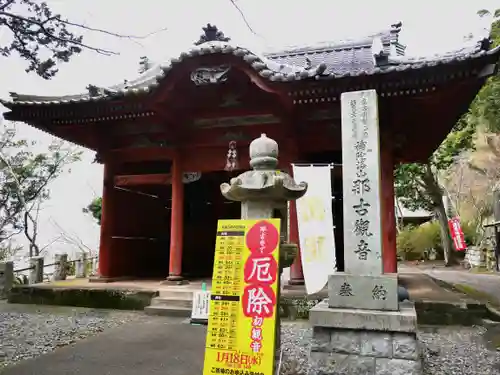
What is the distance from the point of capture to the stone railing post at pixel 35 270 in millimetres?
10867

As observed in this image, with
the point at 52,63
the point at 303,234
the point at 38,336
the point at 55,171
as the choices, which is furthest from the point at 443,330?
the point at 55,171

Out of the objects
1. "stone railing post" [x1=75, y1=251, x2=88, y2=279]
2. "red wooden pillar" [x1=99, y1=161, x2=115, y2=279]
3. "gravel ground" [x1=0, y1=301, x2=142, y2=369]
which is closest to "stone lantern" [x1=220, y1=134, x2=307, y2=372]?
"gravel ground" [x1=0, y1=301, x2=142, y2=369]

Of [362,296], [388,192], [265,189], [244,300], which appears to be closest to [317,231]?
[388,192]

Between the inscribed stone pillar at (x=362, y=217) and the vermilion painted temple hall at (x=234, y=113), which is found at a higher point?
the vermilion painted temple hall at (x=234, y=113)

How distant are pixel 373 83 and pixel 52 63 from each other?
4.80 meters

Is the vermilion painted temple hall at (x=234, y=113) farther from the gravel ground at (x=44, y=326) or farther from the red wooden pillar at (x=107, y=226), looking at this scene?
the gravel ground at (x=44, y=326)

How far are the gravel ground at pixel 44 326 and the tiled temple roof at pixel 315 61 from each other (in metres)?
4.08

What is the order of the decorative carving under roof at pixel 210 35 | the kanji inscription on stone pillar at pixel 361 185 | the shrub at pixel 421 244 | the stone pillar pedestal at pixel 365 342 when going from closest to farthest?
the stone pillar pedestal at pixel 365 342 → the kanji inscription on stone pillar at pixel 361 185 → the decorative carving under roof at pixel 210 35 → the shrub at pixel 421 244

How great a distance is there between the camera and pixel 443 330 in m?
5.95

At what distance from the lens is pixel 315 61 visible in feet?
33.5

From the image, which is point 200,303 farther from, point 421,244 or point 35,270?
point 421,244

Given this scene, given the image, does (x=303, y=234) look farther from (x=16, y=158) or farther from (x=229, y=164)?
(x=16, y=158)

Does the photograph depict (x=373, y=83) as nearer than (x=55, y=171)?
Yes

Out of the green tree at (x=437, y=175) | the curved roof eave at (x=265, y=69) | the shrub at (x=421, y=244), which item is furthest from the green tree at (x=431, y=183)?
the curved roof eave at (x=265, y=69)
